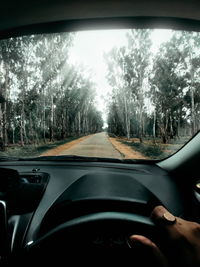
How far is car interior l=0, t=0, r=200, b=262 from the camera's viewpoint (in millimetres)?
2104

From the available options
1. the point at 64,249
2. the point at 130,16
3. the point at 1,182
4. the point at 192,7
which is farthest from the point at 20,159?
the point at 192,7

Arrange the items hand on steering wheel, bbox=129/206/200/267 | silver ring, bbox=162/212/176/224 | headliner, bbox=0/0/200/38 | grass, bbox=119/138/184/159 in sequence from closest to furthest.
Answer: hand on steering wheel, bbox=129/206/200/267 → silver ring, bbox=162/212/176/224 → headliner, bbox=0/0/200/38 → grass, bbox=119/138/184/159

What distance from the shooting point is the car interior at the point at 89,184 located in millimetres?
2104

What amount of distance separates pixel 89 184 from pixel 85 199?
0.39 m

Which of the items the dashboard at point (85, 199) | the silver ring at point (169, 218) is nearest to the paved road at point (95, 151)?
the dashboard at point (85, 199)

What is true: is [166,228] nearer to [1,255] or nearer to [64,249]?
[64,249]

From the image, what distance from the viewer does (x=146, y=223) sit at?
2.04 meters

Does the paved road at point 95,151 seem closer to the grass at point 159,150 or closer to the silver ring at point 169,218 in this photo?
the grass at point 159,150

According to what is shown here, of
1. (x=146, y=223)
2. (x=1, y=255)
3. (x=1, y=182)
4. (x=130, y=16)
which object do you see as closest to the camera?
(x=146, y=223)

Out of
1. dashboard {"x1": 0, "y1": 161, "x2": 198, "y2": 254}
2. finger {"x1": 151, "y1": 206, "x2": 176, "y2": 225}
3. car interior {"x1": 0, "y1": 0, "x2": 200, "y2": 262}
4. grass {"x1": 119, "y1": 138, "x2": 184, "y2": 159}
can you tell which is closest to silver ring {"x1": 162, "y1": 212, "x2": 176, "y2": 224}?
finger {"x1": 151, "y1": 206, "x2": 176, "y2": 225}

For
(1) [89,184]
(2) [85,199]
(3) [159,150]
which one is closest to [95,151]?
(3) [159,150]

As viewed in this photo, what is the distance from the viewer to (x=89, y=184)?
9.27 feet

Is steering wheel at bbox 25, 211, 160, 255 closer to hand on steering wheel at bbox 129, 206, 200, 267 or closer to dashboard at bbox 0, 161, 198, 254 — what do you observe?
dashboard at bbox 0, 161, 198, 254

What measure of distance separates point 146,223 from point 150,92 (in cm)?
1982
